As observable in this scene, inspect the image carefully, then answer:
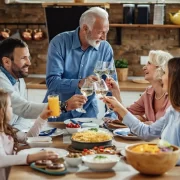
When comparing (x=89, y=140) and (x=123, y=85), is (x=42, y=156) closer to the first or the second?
(x=89, y=140)

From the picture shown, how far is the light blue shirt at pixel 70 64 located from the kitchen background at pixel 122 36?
1.63 metres

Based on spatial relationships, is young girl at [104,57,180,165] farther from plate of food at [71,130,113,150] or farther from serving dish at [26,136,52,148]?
serving dish at [26,136,52,148]

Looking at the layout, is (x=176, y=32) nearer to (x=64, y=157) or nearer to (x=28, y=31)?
(x=28, y=31)

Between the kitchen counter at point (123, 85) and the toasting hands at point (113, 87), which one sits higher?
the toasting hands at point (113, 87)

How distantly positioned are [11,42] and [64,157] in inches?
56.0

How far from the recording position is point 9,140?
9.37ft

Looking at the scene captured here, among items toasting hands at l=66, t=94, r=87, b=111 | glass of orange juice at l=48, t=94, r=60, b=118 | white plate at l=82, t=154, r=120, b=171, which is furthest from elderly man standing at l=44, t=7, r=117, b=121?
white plate at l=82, t=154, r=120, b=171

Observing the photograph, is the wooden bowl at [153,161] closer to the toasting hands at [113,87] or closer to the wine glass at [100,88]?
the wine glass at [100,88]

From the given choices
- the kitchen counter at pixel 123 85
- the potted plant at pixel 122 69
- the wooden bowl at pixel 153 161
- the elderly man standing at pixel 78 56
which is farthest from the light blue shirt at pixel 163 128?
the potted plant at pixel 122 69

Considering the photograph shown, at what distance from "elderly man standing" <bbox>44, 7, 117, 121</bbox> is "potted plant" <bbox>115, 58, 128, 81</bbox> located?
4.47 feet

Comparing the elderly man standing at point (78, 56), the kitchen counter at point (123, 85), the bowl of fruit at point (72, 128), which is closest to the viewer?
the bowl of fruit at point (72, 128)

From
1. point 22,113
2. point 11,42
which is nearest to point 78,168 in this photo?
point 22,113

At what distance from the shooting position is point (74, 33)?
4.22 m

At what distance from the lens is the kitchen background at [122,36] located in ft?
19.0
